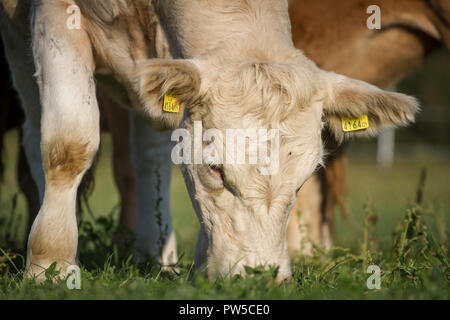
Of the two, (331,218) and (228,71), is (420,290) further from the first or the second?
(331,218)

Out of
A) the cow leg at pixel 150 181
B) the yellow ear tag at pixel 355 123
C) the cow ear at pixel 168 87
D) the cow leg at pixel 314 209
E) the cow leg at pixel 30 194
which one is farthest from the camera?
the cow leg at pixel 314 209

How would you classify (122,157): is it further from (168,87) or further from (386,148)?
(386,148)

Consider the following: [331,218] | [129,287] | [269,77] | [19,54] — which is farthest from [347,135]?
[331,218]

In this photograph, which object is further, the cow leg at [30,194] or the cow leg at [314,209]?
the cow leg at [314,209]

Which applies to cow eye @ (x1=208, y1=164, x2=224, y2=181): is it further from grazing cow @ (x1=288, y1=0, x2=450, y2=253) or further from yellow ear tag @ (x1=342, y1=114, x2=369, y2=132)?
grazing cow @ (x1=288, y1=0, x2=450, y2=253)

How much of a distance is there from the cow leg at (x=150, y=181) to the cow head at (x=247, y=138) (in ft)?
4.85

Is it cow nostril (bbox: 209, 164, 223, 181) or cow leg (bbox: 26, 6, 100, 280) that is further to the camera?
cow leg (bbox: 26, 6, 100, 280)

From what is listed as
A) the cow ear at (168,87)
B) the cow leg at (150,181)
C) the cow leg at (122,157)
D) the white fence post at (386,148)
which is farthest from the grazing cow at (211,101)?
the white fence post at (386,148)

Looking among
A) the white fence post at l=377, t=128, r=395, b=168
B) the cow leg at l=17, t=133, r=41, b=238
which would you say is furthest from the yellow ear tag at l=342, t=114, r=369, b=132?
the white fence post at l=377, t=128, r=395, b=168

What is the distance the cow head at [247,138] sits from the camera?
9.45ft

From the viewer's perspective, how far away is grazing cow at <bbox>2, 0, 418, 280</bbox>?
2.91 m

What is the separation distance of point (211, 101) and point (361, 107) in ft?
2.48

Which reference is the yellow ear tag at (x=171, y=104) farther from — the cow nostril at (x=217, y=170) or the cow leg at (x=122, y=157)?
the cow leg at (x=122, y=157)

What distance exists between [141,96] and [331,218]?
12.2 feet
